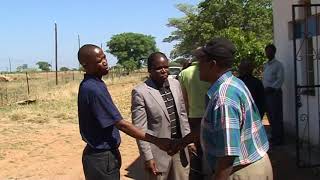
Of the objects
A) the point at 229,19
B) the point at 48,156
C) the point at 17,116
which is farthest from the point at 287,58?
the point at 229,19

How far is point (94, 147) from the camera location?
3.98 metres

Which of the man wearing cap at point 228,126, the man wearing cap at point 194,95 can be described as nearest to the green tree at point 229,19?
the man wearing cap at point 194,95

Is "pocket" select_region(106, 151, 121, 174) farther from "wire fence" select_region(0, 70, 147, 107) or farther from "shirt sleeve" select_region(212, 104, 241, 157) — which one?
"wire fence" select_region(0, 70, 147, 107)

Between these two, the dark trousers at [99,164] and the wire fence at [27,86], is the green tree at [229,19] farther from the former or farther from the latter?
the dark trousers at [99,164]

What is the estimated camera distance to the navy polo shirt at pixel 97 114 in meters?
3.93

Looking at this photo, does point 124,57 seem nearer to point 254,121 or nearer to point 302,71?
point 302,71

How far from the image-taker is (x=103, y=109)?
393 cm

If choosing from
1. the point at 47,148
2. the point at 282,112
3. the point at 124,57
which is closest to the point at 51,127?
the point at 47,148

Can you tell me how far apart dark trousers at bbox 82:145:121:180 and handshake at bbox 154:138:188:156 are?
0.38 metres

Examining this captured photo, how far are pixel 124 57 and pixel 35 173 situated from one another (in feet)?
283

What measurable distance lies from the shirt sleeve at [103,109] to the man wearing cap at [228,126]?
1099 mm

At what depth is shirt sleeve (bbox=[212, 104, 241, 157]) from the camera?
2.80 m

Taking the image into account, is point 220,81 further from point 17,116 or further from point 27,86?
point 27,86

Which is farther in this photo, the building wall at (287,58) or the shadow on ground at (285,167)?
the building wall at (287,58)
